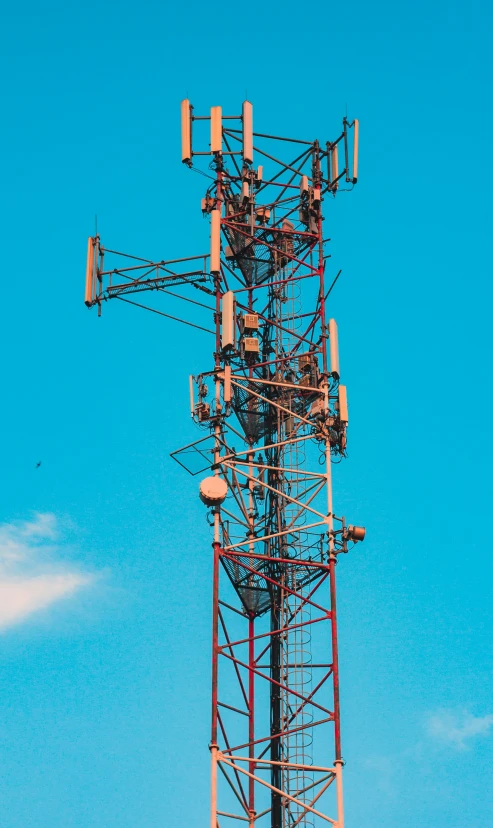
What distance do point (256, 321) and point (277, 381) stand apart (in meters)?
2.44

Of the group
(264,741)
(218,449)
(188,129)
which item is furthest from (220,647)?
(188,129)

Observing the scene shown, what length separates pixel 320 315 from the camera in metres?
61.1

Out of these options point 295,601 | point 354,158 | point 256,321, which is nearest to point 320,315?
point 256,321

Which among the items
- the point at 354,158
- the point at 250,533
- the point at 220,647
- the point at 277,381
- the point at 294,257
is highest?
the point at 354,158

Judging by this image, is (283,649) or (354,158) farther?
(354,158)

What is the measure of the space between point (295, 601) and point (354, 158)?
661 inches

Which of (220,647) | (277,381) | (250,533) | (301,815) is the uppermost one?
(277,381)

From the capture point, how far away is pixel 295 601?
188 ft

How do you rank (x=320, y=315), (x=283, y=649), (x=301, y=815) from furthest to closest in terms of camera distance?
(x=320, y=315), (x=283, y=649), (x=301, y=815)

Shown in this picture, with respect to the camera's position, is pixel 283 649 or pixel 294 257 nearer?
pixel 283 649

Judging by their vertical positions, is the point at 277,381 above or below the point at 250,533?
above

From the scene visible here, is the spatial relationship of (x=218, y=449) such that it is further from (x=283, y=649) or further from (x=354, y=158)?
(x=354, y=158)

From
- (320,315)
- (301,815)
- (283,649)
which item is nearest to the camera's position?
(301,815)

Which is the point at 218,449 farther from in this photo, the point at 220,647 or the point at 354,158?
the point at 354,158
